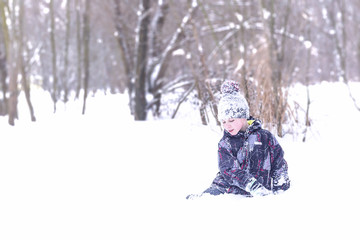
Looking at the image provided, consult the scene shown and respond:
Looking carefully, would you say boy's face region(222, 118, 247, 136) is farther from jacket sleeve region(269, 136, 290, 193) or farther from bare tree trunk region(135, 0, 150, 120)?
bare tree trunk region(135, 0, 150, 120)

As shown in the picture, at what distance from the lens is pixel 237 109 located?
2389mm

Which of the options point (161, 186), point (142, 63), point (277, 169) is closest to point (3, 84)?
point (142, 63)

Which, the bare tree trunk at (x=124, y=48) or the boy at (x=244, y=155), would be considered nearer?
the boy at (x=244, y=155)

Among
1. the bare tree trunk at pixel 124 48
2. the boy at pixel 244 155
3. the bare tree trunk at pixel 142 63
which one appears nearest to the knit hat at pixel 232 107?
the boy at pixel 244 155

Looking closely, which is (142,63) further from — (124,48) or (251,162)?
(251,162)

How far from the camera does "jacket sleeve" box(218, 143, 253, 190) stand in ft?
7.59

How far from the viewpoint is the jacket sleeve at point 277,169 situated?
2.39 m

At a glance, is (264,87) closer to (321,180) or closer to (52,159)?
(321,180)

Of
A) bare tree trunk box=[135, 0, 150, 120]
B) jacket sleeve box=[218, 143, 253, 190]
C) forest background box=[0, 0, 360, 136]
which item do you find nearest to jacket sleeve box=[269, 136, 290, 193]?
jacket sleeve box=[218, 143, 253, 190]

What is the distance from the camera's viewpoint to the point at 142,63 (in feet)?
20.2

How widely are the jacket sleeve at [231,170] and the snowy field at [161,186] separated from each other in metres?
0.11

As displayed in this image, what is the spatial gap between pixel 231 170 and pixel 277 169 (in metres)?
0.29

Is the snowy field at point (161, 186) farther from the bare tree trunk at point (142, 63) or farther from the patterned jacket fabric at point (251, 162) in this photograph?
the bare tree trunk at point (142, 63)

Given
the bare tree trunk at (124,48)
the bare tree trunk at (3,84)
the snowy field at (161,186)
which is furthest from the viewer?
the bare tree trunk at (3,84)
